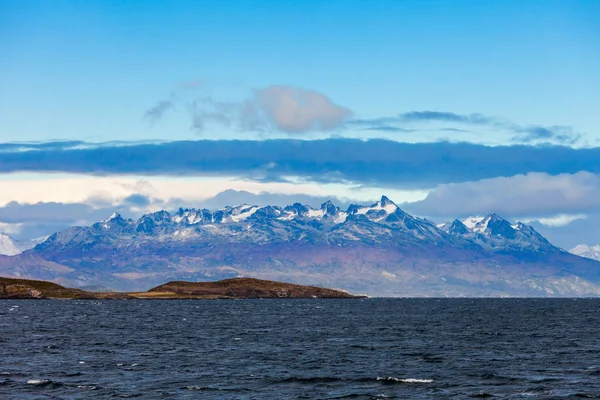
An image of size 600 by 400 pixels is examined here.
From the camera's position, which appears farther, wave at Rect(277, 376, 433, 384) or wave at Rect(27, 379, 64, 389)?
wave at Rect(277, 376, 433, 384)

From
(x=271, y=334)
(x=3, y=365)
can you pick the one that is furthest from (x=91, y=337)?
(x=3, y=365)

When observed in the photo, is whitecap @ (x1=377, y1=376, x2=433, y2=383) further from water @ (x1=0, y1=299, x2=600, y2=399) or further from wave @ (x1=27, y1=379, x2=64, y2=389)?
wave @ (x1=27, y1=379, x2=64, y2=389)

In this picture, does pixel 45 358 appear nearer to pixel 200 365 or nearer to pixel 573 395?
pixel 200 365

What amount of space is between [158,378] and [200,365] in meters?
13.3

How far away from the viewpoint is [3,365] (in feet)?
343

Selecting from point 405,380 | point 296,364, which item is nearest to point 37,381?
point 296,364

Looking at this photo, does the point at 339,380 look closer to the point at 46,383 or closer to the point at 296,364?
the point at 296,364

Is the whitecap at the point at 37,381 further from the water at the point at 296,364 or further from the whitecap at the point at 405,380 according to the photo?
the whitecap at the point at 405,380

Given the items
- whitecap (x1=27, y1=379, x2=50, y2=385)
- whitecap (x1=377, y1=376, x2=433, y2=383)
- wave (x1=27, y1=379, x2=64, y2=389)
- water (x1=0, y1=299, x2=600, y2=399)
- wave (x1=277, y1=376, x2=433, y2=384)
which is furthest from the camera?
wave (x1=277, y1=376, x2=433, y2=384)

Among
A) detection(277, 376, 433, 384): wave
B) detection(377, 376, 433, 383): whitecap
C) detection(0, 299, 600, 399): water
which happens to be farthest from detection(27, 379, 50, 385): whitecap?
detection(377, 376, 433, 383): whitecap

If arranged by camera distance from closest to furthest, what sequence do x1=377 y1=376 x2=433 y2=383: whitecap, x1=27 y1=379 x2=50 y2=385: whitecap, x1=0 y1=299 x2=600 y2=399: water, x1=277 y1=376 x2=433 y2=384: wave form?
x1=0 y1=299 x2=600 y2=399: water
x1=27 y1=379 x2=50 y2=385: whitecap
x1=377 y1=376 x2=433 y2=383: whitecap
x1=277 y1=376 x2=433 y2=384: wave

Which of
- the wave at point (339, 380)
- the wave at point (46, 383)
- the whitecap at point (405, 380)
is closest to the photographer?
the wave at point (46, 383)

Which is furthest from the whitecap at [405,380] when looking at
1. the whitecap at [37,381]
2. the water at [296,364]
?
the whitecap at [37,381]

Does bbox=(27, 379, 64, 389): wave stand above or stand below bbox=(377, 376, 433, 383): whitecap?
below
